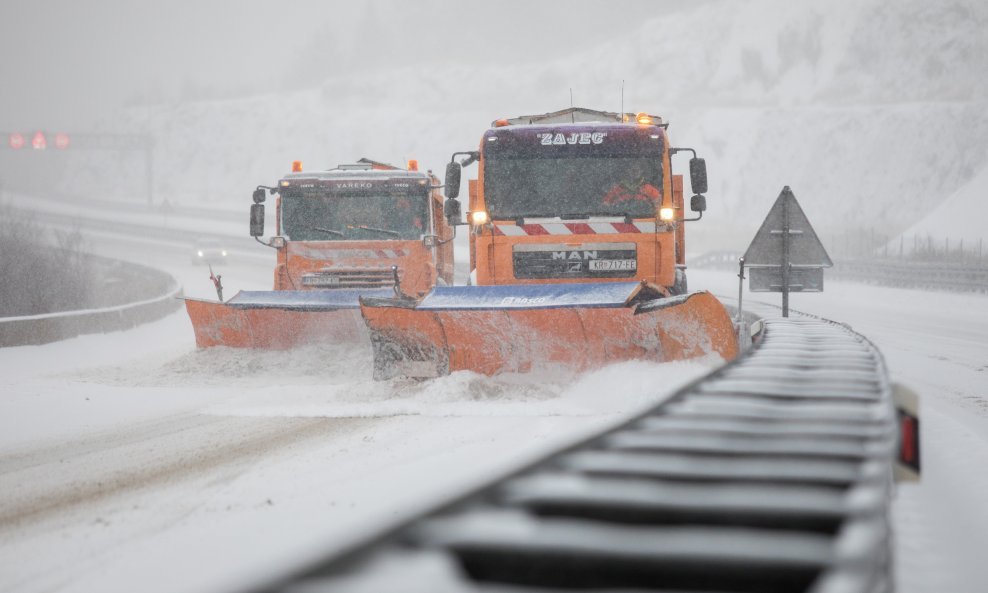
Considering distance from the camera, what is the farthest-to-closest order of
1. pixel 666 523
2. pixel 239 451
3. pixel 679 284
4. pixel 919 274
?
1. pixel 919 274
2. pixel 679 284
3. pixel 239 451
4. pixel 666 523

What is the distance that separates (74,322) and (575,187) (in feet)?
28.7

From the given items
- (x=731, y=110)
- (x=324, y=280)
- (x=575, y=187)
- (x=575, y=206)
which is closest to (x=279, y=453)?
(x=575, y=206)

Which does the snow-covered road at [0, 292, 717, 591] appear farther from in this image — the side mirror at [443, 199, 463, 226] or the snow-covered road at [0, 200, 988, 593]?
the side mirror at [443, 199, 463, 226]

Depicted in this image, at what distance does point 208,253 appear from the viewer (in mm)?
42156

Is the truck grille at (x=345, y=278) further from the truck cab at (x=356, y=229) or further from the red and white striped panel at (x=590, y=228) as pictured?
the red and white striped panel at (x=590, y=228)

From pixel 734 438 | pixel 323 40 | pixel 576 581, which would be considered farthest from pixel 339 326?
pixel 323 40

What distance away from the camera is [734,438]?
2.44m

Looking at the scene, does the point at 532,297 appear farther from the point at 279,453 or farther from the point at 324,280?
the point at 324,280

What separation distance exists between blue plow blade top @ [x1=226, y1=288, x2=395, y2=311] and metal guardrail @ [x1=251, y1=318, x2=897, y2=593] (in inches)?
332

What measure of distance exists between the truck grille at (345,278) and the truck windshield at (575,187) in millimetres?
2806

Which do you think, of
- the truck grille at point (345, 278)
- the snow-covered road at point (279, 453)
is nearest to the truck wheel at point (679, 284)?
the snow-covered road at point (279, 453)

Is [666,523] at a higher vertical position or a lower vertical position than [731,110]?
lower

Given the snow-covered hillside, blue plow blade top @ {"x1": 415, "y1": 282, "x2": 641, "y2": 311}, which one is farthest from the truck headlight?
the snow-covered hillside

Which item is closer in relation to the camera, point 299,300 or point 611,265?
point 611,265
